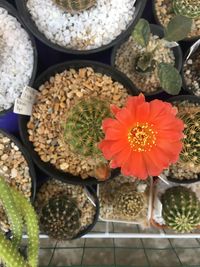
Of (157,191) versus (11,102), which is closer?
(11,102)

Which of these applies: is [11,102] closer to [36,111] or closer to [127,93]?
[36,111]

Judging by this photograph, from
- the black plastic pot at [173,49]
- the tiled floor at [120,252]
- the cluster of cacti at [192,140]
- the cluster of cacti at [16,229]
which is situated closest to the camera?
the cluster of cacti at [16,229]

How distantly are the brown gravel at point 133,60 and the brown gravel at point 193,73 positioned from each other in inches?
2.4

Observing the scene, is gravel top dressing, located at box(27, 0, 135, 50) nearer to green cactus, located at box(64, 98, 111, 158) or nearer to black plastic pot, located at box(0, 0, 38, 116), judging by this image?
black plastic pot, located at box(0, 0, 38, 116)

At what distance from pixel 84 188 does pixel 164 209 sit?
0.77 ft

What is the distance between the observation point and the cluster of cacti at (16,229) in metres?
0.87

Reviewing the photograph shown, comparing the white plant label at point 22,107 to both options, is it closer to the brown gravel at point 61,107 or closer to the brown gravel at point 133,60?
the brown gravel at point 61,107

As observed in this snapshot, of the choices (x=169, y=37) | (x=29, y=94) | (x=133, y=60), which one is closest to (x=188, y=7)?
(x=169, y=37)

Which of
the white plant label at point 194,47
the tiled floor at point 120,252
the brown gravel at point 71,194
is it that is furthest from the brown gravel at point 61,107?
the tiled floor at point 120,252

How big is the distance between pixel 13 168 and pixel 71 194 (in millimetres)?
198

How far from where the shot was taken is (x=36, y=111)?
3.68 ft

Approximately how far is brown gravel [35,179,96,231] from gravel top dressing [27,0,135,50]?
407 millimetres

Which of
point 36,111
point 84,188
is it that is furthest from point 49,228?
point 36,111

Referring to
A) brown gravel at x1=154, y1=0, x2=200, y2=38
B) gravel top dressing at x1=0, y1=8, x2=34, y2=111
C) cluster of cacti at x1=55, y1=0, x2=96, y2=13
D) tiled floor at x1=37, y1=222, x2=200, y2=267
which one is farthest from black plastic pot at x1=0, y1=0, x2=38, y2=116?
tiled floor at x1=37, y1=222, x2=200, y2=267
